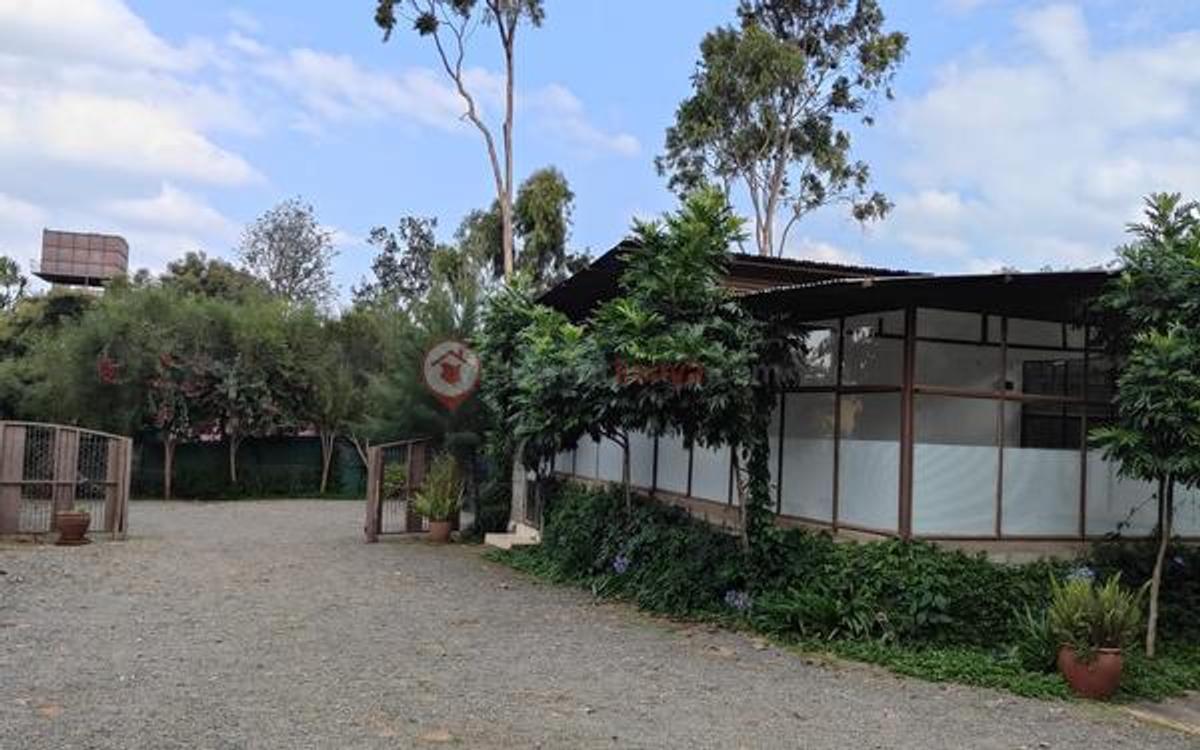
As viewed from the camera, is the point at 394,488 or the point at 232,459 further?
the point at 232,459

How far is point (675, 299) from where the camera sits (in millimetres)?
9617

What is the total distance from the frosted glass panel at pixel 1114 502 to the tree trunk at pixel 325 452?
67.3 ft

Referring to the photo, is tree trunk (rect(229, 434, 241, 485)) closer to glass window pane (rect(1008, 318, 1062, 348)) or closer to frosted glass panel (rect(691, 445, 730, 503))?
frosted glass panel (rect(691, 445, 730, 503))

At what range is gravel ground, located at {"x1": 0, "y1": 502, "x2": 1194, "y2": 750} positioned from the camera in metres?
5.98

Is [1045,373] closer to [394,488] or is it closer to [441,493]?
[441,493]

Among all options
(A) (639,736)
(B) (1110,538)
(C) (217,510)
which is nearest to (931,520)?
(B) (1110,538)

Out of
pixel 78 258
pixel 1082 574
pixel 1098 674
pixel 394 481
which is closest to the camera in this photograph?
pixel 1098 674

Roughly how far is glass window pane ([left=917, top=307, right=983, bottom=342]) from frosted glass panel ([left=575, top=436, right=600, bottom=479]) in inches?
261

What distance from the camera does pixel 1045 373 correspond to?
9922mm

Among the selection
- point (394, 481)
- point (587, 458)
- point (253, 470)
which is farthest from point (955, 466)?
point (253, 470)

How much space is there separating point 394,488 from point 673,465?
8.45 meters

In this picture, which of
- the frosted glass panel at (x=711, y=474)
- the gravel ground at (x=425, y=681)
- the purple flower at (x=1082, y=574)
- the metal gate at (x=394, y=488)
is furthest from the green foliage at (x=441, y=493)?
the purple flower at (x=1082, y=574)

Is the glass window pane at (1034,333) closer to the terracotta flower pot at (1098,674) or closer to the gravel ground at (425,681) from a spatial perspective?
the terracotta flower pot at (1098,674)

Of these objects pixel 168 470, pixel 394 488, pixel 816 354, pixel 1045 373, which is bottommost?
pixel 168 470
